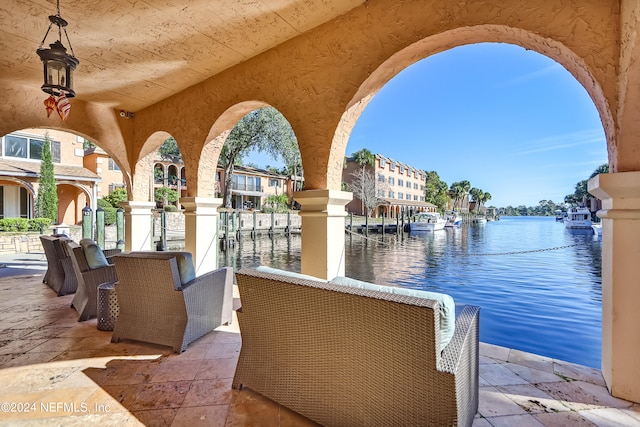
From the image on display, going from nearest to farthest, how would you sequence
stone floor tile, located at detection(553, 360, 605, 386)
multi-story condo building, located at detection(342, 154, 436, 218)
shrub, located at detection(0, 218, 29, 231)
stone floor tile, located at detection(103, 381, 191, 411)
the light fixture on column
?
stone floor tile, located at detection(103, 381, 191, 411)
stone floor tile, located at detection(553, 360, 605, 386)
the light fixture on column
shrub, located at detection(0, 218, 29, 231)
multi-story condo building, located at detection(342, 154, 436, 218)

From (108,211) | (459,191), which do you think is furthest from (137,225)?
(459,191)

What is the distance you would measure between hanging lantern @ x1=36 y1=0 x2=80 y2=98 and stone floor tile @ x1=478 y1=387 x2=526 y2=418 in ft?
13.5

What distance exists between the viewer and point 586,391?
6.51 ft

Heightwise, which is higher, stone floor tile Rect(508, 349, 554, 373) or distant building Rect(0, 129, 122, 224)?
distant building Rect(0, 129, 122, 224)

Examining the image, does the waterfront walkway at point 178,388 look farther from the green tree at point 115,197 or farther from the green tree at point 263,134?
the green tree at point 115,197

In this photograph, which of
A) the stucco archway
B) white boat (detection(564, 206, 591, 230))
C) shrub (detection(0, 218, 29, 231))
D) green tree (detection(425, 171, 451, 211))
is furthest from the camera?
green tree (detection(425, 171, 451, 211))

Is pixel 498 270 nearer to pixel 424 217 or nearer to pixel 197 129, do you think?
pixel 197 129

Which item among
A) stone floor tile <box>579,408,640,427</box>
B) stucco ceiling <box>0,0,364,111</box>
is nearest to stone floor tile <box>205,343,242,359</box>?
stone floor tile <box>579,408,640,427</box>

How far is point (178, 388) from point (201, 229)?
2901mm

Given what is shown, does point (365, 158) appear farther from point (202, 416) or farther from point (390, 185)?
point (202, 416)

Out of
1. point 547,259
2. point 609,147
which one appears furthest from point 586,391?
point 547,259

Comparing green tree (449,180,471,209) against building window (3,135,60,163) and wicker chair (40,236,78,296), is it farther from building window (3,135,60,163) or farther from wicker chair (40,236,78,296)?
wicker chair (40,236,78,296)

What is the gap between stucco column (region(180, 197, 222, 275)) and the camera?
4.57 meters

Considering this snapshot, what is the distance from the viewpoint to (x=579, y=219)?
2867 centimetres
